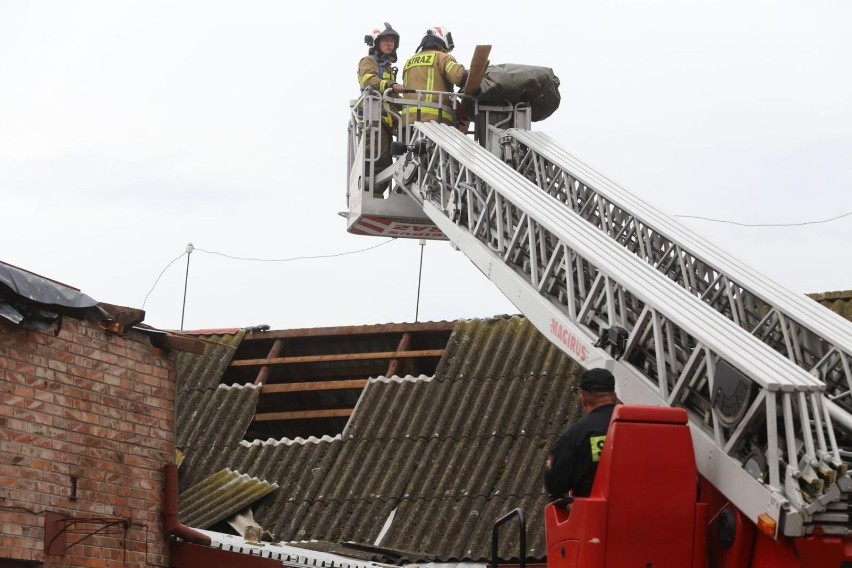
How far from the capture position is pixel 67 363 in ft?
30.1

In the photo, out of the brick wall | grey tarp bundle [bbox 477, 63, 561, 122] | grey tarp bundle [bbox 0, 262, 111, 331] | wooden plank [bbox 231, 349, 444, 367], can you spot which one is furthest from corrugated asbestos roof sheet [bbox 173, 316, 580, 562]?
grey tarp bundle [bbox 0, 262, 111, 331]

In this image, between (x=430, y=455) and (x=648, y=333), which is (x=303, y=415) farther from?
(x=648, y=333)

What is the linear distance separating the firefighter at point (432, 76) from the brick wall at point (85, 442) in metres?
3.90

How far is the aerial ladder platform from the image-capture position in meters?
6.70

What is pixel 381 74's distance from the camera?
44.7ft

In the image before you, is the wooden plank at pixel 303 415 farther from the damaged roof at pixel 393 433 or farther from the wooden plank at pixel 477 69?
the wooden plank at pixel 477 69

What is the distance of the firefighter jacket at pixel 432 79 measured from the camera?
12.7 m

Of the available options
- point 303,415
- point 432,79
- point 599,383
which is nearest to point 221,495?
point 303,415

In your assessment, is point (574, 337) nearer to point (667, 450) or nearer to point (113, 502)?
point (667, 450)

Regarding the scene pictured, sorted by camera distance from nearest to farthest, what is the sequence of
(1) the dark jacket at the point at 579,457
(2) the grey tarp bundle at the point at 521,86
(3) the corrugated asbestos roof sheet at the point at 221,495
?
(1) the dark jacket at the point at 579,457 < (3) the corrugated asbestos roof sheet at the point at 221,495 < (2) the grey tarp bundle at the point at 521,86

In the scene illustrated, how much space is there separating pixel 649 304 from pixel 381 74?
6.41 m

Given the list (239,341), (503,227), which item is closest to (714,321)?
(503,227)

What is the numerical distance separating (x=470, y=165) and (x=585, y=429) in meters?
4.14

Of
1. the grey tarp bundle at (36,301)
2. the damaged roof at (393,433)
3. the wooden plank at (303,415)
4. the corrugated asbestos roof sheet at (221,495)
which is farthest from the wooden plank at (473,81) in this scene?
the grey tarp bundle at (36,301)
